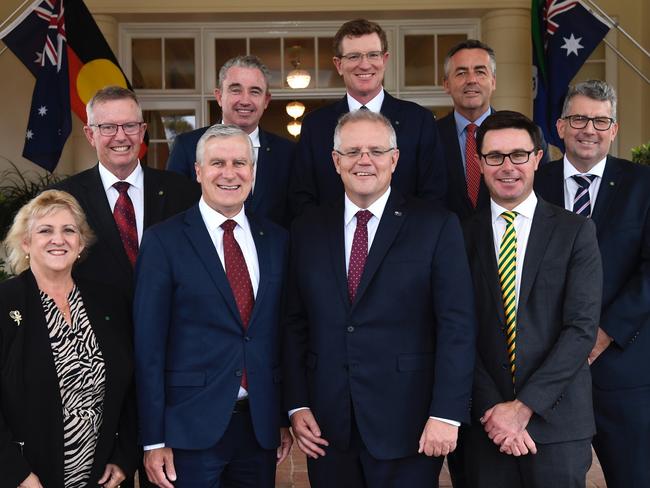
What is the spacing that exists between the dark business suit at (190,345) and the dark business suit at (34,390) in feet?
0.36

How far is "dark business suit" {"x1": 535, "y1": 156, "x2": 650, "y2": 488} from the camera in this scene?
3.40 metres

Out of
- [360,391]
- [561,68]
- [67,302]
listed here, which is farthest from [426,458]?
[561,68]

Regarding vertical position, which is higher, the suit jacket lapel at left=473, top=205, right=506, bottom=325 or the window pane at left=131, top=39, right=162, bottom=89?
the window pane at left=131, top=39, right=162, bottom=89

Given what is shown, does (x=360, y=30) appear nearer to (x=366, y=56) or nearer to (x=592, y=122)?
(x=366, y=56)

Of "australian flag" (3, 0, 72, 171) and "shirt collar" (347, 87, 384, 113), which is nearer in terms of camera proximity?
"shirt collar" (347, 87, 384, 113)

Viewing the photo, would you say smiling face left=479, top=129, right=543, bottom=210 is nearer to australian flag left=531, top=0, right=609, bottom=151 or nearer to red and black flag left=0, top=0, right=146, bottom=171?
australian flag left=531, top=0, right=609, bottom=151

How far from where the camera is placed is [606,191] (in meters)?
3.58

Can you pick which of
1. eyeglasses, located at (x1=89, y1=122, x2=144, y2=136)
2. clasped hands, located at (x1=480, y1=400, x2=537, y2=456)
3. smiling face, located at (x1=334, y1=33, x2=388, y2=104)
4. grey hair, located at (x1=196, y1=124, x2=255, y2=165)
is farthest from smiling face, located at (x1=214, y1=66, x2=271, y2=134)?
clasped hands, located at (x1=480, y1=400, x2=537, y2=456)

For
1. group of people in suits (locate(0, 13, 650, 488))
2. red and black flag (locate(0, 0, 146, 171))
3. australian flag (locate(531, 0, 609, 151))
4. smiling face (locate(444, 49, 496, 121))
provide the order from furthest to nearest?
1. australian flag (locate(531, 0, 609, 151))
2. red and black flag (locate(0, 0, 146, 171))
3. smiling face (locate(444, 49, 496, 121))
4. group of people in suits (locate(0, 13, 650, 488))

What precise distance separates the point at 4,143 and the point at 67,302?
6247 mm

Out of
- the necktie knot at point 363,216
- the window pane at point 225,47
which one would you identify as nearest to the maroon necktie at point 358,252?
the necktie knot at point 363,216

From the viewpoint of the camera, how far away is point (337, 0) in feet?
28.2

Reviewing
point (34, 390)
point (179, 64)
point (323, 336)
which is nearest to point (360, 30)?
point (323, 336)

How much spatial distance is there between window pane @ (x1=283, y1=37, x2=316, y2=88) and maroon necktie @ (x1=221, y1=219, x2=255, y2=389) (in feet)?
19.9
